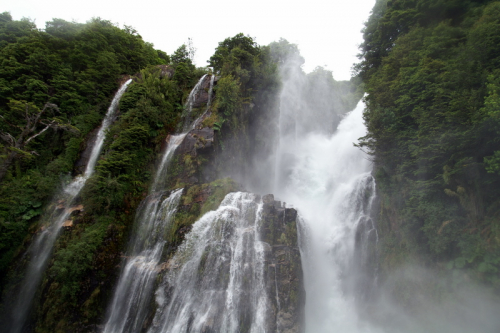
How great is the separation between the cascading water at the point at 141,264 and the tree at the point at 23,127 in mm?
8926

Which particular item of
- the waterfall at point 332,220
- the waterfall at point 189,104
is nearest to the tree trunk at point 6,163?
the waterfall at point 189,104

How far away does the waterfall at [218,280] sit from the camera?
859 cm

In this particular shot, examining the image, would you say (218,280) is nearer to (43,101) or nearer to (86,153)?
(86,153)

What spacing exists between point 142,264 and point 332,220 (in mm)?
11610

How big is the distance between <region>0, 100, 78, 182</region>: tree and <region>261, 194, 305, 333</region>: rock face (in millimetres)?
15340

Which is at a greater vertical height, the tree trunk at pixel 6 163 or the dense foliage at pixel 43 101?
the dense foliage at pixel 43 101

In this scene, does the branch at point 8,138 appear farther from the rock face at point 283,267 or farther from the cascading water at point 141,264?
the rock face at point 283,267

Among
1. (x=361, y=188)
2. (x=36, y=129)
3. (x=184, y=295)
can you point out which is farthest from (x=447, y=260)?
(x=36, y=129)

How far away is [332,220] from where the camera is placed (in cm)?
1530

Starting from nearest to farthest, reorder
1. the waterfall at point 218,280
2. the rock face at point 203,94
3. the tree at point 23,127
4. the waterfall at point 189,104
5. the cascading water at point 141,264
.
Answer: the waterfall at point 218,280 → the cascading water at point 141,264 → the tree at point 23,127 → the waterfall at point 189,104 → the rock face at point 203,94

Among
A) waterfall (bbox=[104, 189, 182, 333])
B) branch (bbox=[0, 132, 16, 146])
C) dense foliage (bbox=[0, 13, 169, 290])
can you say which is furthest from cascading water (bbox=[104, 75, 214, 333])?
branch (bbox=[0, 132, 16, 146])

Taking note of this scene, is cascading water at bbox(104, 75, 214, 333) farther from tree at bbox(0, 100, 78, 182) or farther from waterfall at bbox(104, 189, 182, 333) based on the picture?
tree at bbox(0, 100, 78, 182)

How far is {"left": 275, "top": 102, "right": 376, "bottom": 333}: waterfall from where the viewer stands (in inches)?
464

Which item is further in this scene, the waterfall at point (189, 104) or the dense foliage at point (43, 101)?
→ the waterfall at point (189, 104)
